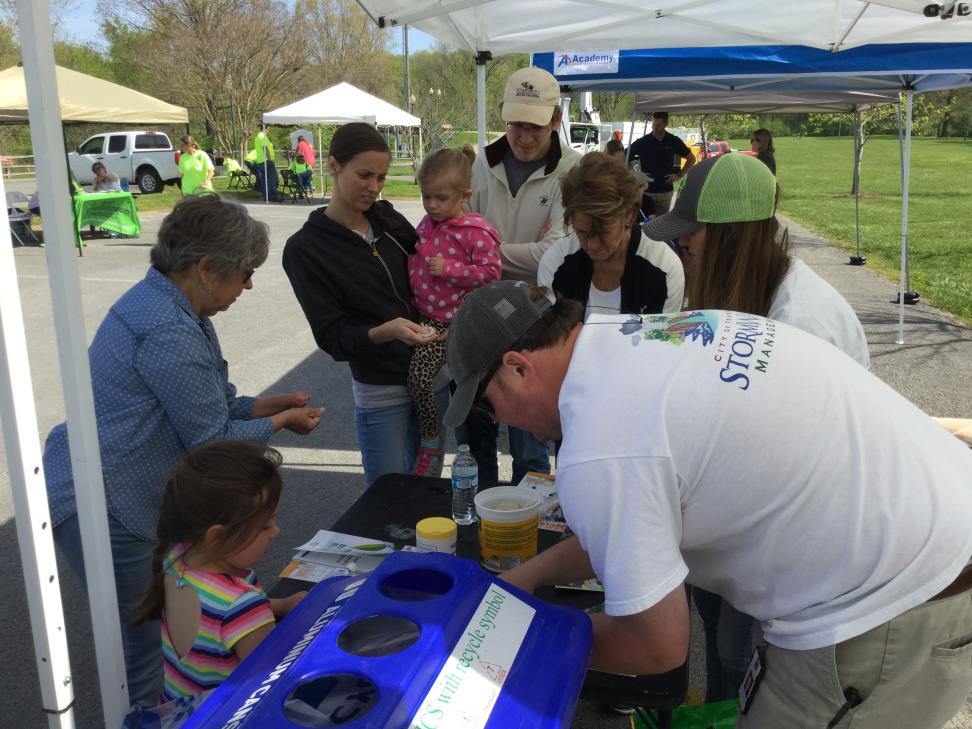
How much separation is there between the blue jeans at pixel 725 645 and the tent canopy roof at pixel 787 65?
3.69 meters

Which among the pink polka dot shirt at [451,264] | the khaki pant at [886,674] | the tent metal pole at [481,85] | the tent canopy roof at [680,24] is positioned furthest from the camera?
the tent metal pole at [481,85]

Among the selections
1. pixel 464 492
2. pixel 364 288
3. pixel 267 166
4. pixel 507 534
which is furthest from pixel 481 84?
pixel 267 166

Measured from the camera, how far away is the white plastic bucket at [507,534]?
5.72 feet

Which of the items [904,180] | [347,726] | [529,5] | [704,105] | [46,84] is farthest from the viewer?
[704,105]

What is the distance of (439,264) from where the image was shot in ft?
8.96

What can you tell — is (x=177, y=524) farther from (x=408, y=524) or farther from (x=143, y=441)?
(x=408, y=524)

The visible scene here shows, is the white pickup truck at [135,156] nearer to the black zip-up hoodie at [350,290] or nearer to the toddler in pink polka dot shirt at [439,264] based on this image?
the toddler in pink polka dot shirt at [439,264]

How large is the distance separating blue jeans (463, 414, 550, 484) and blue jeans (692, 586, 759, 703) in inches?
39.5

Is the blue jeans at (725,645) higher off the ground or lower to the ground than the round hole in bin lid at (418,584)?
lower

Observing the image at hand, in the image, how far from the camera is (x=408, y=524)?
2039 mm

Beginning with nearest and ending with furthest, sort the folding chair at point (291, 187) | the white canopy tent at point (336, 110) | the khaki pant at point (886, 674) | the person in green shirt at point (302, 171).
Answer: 1. the khaki pant at point (886, 674)
2. the white canopy tent at point (336, 110)
3. the person in green shirt at point (302, 171)
4. the folding chair at point (291, 187)

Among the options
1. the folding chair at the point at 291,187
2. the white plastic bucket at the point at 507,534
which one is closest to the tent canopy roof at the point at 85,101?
the folding chair at the point at 291,187

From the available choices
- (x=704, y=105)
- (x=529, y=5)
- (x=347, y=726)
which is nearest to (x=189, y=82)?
(x=704, y=105)

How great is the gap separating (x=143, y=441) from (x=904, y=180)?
622cm
